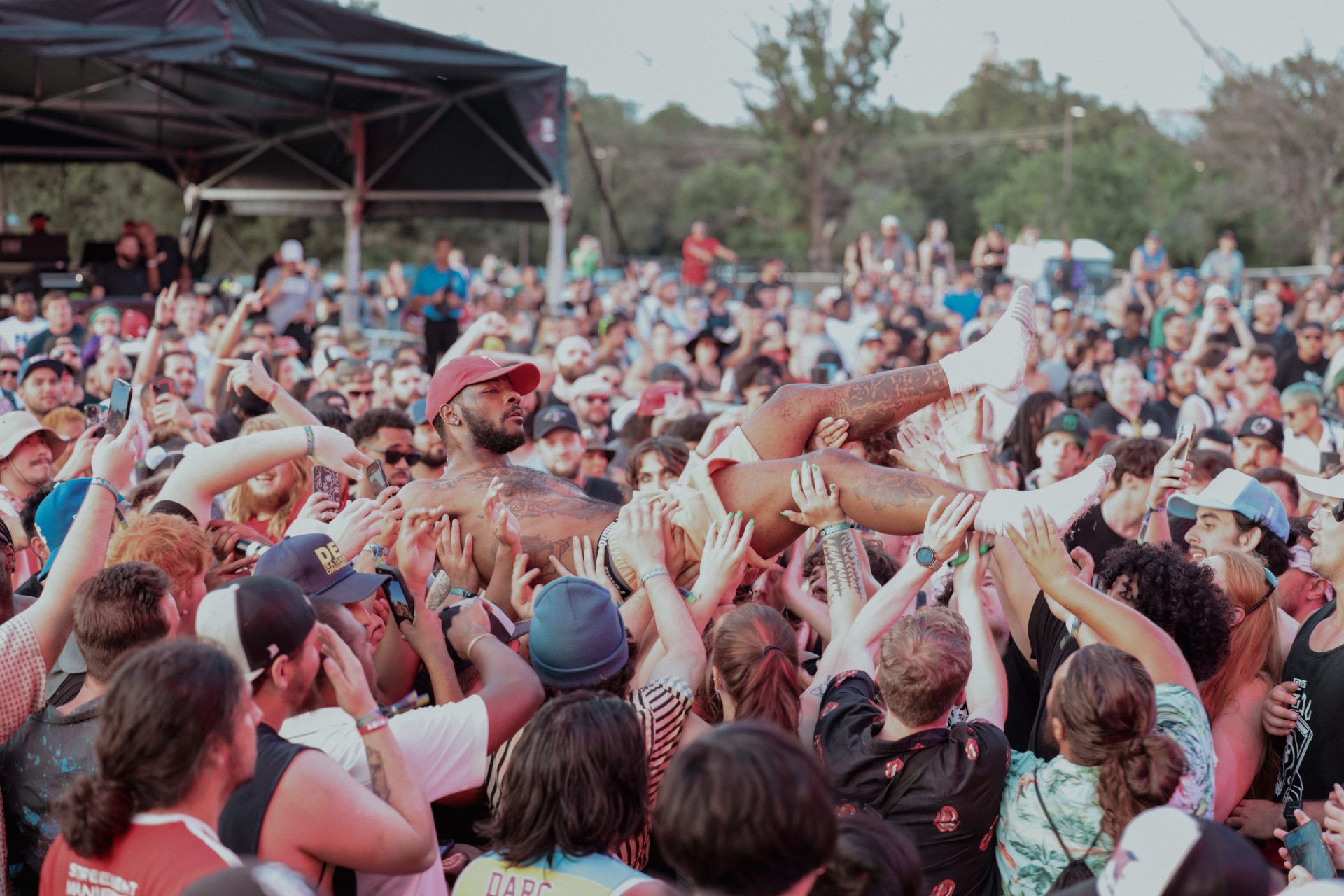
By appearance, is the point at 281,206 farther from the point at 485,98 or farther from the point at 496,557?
the point at 496,557

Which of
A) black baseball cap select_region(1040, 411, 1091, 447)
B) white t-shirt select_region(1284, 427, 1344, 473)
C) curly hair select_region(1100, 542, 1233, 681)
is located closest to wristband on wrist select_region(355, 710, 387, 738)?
curly hair select_region(1100, 542, 1233, 681)

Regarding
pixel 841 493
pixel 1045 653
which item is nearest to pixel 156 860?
pixel 841 493

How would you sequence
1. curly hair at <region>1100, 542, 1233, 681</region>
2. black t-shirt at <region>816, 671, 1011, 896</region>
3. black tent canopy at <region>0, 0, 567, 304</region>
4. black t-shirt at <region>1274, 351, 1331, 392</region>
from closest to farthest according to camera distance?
black t-shirt at <region>816, 671, 1011, 896</region>, curly hair at <region>1100, 542, 1233, 681</region>, black tent canopy at <region>0, 0, 567, 304</region>, black t-shirt at <region>1274, 351, 1331, 392</region>

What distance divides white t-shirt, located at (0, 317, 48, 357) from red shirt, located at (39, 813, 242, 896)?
29.9ft

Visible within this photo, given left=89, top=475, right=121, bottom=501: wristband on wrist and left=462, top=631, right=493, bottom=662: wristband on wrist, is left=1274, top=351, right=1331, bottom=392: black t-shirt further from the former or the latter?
left=89, top=475, right=121, bottom=501: wristband on wrist

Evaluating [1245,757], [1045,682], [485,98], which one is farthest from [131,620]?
[485,98]

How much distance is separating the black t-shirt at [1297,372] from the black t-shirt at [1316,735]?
324 inches

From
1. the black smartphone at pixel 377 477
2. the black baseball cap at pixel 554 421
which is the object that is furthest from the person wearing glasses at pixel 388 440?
the black smartphone at pixel 377 477

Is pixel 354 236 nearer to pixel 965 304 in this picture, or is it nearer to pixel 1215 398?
pixel 965 304

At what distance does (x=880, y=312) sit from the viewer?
15.8m

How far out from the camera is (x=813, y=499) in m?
3.99

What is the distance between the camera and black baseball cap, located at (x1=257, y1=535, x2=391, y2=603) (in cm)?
314

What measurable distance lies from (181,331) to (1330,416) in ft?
29.1

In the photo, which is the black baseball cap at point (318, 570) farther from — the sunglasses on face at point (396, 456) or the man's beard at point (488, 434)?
the sunglasses on face at point (396, 456)
